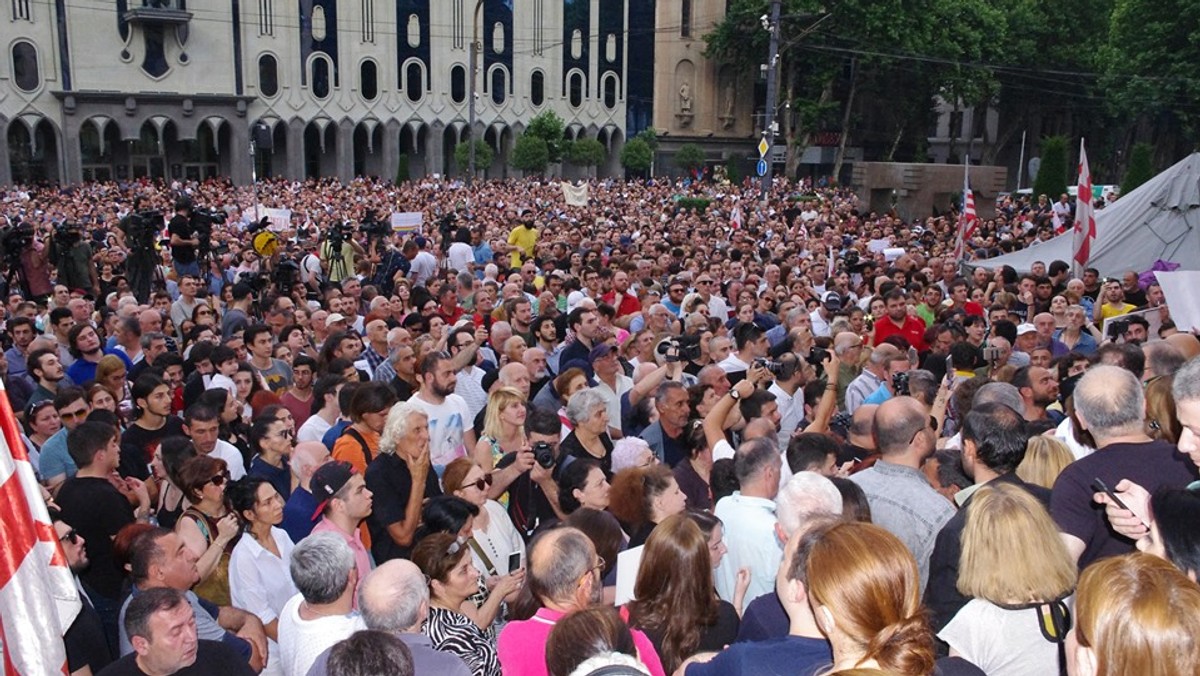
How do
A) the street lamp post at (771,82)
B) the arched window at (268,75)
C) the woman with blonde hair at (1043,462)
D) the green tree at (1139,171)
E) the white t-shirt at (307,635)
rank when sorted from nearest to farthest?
1. the white t-shirt at (307,635)
2. the woman with blonde hair at (1043,462)
3. the street lamp post at (771,82)
4. the green tree at (1139,171)
5. the arched window at (268,75)

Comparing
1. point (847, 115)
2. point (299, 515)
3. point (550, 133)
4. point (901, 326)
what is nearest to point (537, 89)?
point (550, 133)

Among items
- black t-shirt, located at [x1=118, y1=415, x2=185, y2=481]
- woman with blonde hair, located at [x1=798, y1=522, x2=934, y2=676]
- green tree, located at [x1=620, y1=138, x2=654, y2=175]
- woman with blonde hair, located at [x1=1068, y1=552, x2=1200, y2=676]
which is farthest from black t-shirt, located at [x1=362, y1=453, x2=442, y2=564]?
green tree, located at [x1=620, y1=138, x2=654, y2=175]

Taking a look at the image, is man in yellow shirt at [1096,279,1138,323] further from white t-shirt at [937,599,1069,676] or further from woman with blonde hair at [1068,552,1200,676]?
woman with blonde hair at [1068,552,1200,676]

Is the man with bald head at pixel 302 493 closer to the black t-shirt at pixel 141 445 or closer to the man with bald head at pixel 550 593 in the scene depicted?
the black t-shirt at pixel 141 445

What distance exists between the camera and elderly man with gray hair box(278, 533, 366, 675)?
3.91 meters

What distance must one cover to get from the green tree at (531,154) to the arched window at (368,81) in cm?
888

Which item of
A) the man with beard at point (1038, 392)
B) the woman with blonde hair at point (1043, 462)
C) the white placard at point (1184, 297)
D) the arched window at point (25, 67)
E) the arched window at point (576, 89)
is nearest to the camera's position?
the woman with blonde hair at point (1043, 462)

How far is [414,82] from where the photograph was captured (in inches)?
1850

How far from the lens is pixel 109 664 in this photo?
12.1 feet

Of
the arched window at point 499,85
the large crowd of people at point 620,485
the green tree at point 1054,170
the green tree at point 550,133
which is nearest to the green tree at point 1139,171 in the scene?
the green tree at point 1054,170

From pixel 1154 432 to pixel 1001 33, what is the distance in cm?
5019

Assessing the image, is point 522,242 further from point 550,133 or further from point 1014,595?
point 550,133

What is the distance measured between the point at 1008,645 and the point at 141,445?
16.8ft

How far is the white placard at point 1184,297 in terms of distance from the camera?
7473 millimetres
